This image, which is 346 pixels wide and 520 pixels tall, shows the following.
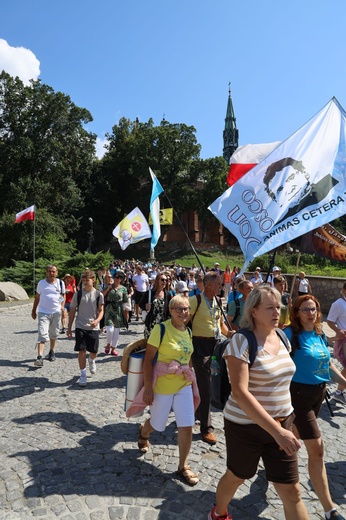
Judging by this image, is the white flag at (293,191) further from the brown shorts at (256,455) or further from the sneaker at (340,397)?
the sneaker at (340,397)

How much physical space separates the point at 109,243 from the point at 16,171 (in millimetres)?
19650

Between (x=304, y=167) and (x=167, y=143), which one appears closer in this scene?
(x=304, y=167)

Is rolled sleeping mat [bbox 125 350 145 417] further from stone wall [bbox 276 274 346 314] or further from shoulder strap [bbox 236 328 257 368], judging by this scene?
stone wall [bbox 276 274 346 314]

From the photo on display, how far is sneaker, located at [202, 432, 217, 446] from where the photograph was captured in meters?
4.48

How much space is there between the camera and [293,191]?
4.60 metres

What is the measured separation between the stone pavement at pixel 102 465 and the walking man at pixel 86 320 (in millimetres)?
542

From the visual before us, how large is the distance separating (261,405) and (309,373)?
0.95 m

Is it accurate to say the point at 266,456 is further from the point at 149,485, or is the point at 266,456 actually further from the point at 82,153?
the point at 82,153

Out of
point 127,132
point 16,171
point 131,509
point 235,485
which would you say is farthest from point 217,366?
point 127,132

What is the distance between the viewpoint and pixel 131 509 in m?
3.17

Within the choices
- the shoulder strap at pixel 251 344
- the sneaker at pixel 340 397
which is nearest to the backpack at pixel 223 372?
the shoulder strap at pixel 251 344

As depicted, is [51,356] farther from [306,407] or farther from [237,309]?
[306,407]

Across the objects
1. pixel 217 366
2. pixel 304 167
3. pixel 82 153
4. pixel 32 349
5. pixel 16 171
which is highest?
pixel 82 153

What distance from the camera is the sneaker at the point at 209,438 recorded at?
4.48 m
